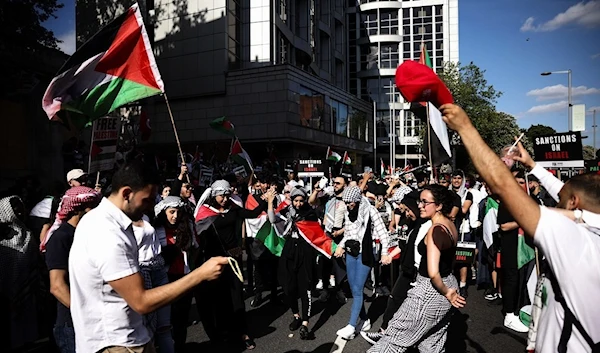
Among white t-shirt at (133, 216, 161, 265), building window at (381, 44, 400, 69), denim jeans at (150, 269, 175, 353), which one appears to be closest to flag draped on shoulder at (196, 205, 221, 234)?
denim jeans at (150, 269, 175, 353)

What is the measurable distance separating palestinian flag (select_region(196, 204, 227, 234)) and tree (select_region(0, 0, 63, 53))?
10478 millimetres

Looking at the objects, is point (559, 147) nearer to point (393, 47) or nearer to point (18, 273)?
point (18, 273)

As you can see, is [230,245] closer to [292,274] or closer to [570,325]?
[292,274]

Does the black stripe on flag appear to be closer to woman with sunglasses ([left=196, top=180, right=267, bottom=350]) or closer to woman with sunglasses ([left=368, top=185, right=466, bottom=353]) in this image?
woman with sunglasses ([left=196, top=180, right=267, bottom=350])

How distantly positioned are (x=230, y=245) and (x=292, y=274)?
3.34 ft

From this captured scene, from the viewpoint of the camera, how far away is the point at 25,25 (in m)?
12.7

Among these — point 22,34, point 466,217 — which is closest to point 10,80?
point 22,34

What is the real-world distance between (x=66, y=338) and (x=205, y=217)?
7.76 ft

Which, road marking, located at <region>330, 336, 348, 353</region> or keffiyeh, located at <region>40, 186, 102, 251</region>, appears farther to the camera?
road marking, located at <region>330, 336, 348, 353</region>

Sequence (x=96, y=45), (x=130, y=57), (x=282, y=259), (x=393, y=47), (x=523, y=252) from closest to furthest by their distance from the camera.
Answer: (x=96, y=45) < (x=130, y=57) < (x=523, y=252) < (x=282, y=259) < (x=393, y=47)

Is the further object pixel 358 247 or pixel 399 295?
pixel 358 247

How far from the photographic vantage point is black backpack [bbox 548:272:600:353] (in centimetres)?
176

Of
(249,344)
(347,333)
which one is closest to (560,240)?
(347,333)

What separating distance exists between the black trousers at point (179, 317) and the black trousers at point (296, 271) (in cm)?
163
